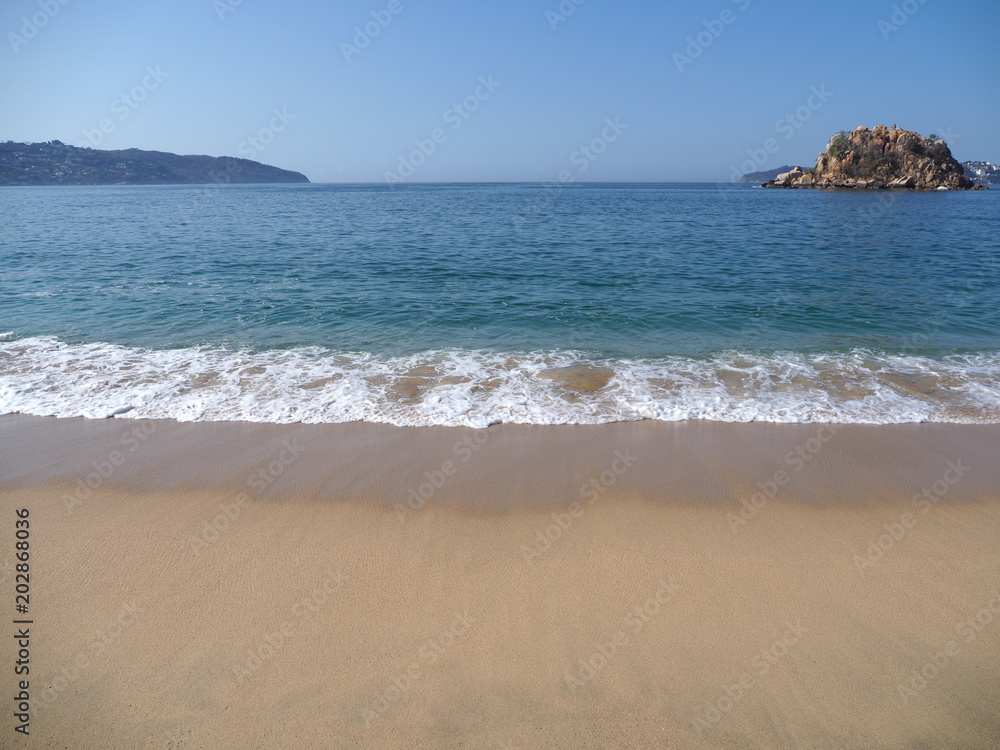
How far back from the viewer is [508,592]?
421cm

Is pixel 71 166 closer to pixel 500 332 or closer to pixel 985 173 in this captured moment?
pixel 500 332

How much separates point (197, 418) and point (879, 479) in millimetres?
9050

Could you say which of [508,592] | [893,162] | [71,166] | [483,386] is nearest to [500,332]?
[483,386]

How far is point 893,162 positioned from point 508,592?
113 meters

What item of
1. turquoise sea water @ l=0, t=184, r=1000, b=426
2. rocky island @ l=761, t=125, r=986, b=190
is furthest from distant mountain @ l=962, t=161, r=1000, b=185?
turquoise sea water @ l=0, t=184, r=1000, b=426

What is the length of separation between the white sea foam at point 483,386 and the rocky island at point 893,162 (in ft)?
327

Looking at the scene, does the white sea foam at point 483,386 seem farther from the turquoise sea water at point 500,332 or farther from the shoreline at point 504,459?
the shoreline at point 504,459

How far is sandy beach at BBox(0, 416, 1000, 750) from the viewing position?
3.26m

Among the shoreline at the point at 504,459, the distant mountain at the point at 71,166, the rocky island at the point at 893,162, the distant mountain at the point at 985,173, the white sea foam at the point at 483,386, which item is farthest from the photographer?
the distant mountain at the point at 985,173

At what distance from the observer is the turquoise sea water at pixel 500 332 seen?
798cm

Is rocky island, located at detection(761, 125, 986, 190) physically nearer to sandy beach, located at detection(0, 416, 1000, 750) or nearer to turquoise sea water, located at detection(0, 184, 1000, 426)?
turquoise sea water, located at detection(0, 184, 1000, 426)

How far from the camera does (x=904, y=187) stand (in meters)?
86.1

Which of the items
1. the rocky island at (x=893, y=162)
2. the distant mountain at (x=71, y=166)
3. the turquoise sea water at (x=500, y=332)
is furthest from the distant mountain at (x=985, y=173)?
the distant mountain at (x=71, y=166)

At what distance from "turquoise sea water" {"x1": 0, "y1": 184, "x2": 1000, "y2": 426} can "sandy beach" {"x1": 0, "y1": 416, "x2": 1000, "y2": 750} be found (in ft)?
4.43
